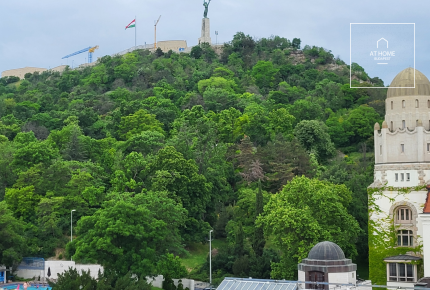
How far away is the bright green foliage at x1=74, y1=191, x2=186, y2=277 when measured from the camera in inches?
1769

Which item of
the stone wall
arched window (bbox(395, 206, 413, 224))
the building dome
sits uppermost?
the stone wall

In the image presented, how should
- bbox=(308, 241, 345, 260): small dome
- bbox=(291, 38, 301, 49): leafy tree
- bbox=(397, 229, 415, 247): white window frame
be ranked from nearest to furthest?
1. bbox=(308, 241, 345, 260): small dome
2. bbox=(397, 229, 415, 247): white window frame
3. bbox=(291, 38, 301, 49): leafy tree

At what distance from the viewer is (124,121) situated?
82.9 metres

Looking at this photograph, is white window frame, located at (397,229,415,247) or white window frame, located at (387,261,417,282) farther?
white window frame, located at (397,229,415,247)

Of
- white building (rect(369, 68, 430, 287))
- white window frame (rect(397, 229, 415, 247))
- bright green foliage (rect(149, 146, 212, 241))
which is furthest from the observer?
bright green foliage (rect(149, 146, 212, 241))

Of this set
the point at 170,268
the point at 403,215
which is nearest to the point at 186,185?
the point at 170,268

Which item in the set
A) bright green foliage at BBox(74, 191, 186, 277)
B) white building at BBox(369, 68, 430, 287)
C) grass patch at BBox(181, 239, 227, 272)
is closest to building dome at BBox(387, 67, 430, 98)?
white building at BBox(369, 68, 430, 287)

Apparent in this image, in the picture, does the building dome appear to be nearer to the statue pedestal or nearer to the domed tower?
the domed tower

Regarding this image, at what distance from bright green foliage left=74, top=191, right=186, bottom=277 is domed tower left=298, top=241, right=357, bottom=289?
12772 mm

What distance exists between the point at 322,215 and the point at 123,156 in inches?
1198

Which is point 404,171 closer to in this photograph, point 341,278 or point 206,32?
point 341,278

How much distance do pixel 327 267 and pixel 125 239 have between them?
1623 cm

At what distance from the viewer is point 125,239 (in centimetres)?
4634

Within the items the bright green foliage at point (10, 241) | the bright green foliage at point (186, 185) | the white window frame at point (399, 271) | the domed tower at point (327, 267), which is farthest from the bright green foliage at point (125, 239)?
the white window frame at point (399, 271)
